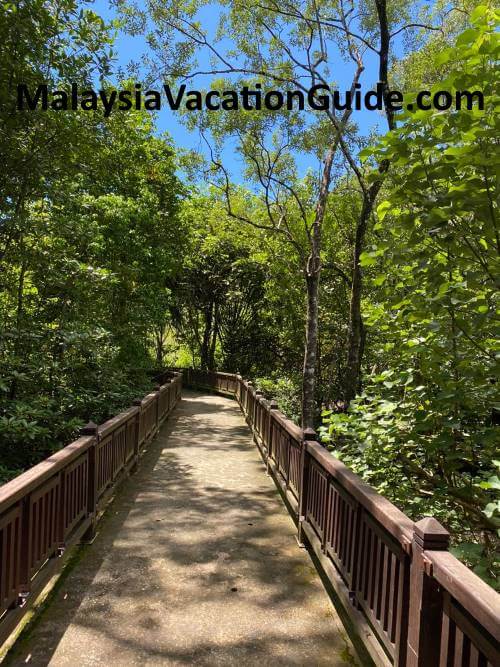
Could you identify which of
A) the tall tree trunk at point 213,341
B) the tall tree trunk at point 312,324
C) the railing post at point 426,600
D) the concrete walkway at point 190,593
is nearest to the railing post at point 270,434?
the concrete walkway at point 190,593

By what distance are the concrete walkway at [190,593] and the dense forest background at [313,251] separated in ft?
4.05

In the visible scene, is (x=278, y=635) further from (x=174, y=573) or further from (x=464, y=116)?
(x=464, y=116)

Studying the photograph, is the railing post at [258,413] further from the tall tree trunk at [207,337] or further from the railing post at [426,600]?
the tall tree trunk at [207,337]

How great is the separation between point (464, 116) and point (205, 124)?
9.84 meters

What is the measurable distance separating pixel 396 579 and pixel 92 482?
3357 millimetres

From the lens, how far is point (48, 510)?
11.8 feet

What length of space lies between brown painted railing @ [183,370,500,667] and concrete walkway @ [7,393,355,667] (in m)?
0.41

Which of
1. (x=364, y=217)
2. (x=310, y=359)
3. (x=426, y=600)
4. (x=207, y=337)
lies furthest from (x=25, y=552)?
(x=207, y=337)

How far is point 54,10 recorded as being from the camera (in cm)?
583

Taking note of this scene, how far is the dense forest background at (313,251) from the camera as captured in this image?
3.05 metres

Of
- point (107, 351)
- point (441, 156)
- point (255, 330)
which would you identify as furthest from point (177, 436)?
point (255, 330)

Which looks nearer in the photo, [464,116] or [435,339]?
[464,116]

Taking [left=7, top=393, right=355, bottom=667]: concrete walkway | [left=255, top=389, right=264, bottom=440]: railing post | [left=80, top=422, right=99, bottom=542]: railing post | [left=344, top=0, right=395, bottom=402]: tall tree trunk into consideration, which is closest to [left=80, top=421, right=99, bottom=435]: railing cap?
[left=80, top=422, right=99, bottom=542]: railing post

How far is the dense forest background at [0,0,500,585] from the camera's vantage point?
10.0ft
